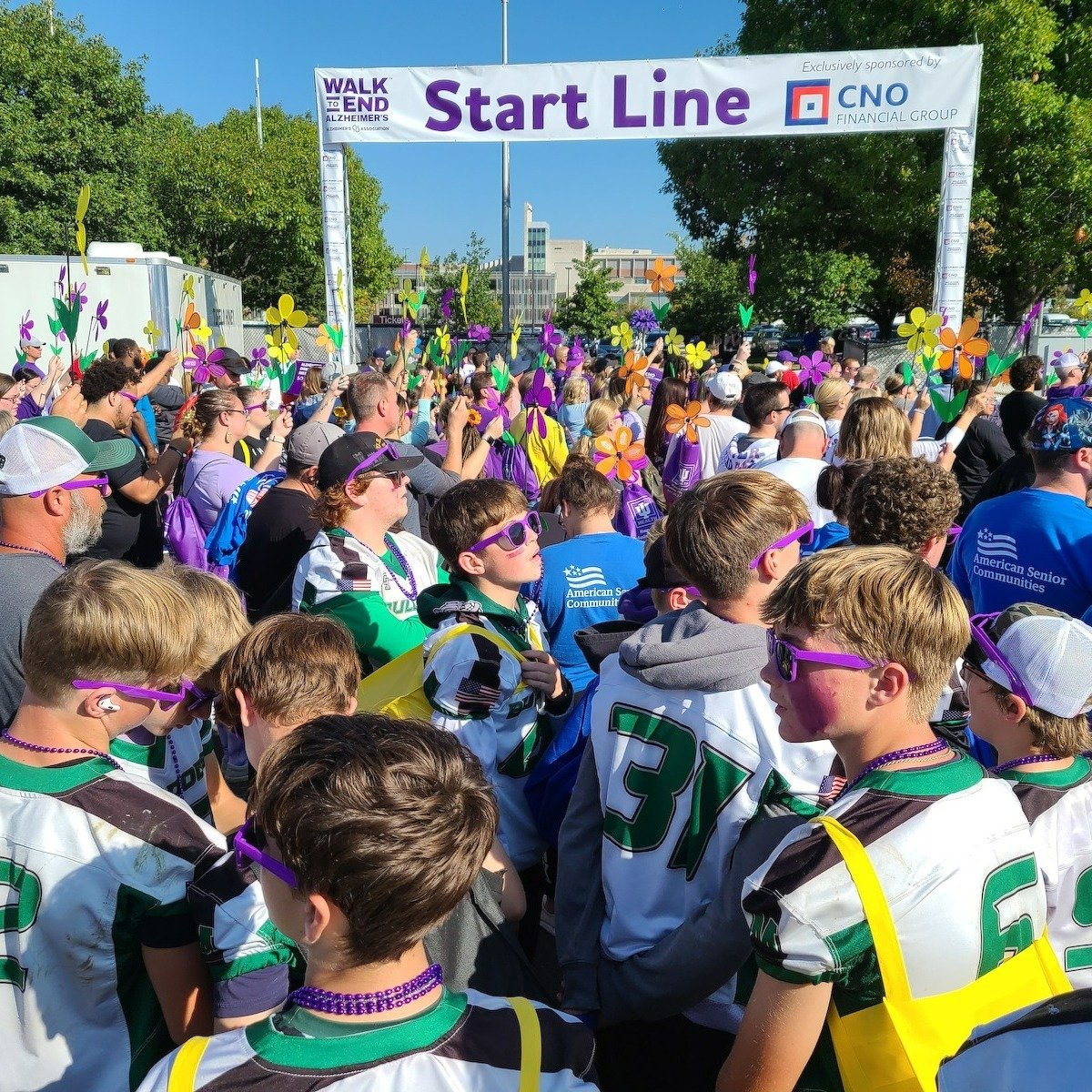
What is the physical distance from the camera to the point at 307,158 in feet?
126

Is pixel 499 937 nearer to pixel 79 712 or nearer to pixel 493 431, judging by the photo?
pixel 79 712

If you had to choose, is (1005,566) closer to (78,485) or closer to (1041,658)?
(1041,658)

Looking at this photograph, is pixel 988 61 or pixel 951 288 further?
pixel 988 61

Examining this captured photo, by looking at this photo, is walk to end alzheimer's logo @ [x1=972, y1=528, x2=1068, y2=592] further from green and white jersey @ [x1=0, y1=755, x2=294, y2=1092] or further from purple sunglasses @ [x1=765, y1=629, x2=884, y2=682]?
green and white jersey @ [x1=0, y1=755, x2=294, y2=1092]

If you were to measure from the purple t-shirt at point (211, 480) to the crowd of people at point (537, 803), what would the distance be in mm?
1688

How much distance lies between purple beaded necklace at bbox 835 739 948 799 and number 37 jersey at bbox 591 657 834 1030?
315mm

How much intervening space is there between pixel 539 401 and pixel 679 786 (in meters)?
5.43

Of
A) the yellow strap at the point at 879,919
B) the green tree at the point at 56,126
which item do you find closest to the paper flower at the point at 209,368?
the yellow strap at the point at 879,919

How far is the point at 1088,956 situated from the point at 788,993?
809mm

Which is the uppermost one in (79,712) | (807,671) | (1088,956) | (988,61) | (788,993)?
(988,61)

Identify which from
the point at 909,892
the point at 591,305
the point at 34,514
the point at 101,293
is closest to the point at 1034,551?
the point at 909,892

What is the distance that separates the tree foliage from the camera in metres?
25.1

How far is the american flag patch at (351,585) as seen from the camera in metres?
3.24

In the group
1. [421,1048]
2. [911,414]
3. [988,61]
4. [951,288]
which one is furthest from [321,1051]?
[988,61]
